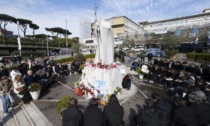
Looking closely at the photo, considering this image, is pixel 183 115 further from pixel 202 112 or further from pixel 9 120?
pixel 9 120

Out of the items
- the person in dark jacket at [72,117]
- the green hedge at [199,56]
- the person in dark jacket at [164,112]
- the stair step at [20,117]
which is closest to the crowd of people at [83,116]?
the person in dark jacket at [72,117]

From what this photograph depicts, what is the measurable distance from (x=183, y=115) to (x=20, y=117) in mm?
6600

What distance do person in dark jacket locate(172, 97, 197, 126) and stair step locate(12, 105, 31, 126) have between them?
5539 mm

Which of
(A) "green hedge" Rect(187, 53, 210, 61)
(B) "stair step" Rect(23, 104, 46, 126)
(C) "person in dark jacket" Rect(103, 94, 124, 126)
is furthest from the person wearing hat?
(A) "green hedge" Rect(187, 53, 210, 61)

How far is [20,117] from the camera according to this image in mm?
7609

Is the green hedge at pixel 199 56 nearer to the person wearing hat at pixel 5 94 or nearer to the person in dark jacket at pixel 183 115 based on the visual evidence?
the person in dark jacket at pixel 183 115

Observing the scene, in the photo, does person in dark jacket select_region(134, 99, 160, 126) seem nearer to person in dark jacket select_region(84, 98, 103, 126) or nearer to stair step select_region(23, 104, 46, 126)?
person in dark jacket select_region(84, 98, 103, 126)

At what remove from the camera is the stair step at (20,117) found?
7.07 m

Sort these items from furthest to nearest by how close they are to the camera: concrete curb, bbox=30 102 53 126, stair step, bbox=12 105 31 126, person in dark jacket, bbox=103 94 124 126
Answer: stair step, bbox=12 105 31 126 → concrete curb, bbox=30 102 53 126 → person in dark jacket, bbox=103 94 124 126

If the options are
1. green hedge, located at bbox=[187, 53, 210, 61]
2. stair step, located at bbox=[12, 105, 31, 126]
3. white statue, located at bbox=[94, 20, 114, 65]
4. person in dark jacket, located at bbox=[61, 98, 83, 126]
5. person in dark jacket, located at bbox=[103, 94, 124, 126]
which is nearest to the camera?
person in dark jacket, located at bbox=[61, 98, 83, 126]

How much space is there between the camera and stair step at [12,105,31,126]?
23.2 feet

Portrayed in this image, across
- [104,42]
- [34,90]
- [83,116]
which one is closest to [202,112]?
[83,116]

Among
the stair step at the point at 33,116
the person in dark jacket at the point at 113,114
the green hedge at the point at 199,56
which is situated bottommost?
the stair step at the point at 33,116

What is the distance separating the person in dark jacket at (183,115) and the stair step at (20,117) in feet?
18.2
